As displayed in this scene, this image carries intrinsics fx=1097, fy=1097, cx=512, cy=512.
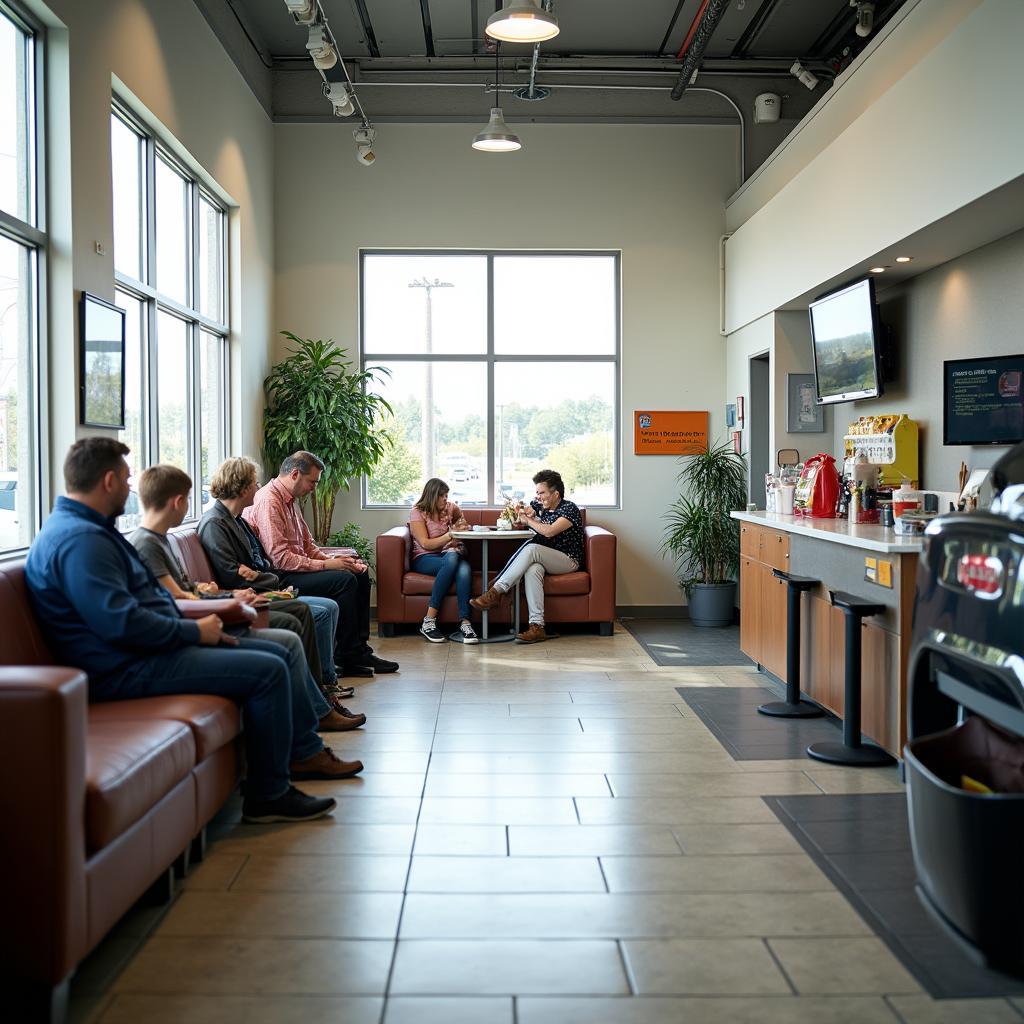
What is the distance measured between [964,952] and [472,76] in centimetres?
789

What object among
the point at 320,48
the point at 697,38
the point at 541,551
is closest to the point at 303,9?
the point at 320,48

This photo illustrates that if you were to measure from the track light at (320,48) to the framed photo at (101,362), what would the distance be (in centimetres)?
254

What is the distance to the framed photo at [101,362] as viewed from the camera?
4.71 meters

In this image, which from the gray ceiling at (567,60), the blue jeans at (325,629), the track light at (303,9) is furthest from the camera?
the gray ceiling at (567,60)

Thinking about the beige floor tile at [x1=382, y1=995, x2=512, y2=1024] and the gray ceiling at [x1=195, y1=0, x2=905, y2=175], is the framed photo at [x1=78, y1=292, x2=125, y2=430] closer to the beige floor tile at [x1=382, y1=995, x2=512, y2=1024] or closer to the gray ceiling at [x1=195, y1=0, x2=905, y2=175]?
the beige floor tile at [x1=382, y1=995, x2=512, y2=1024]

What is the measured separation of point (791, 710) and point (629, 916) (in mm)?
2671

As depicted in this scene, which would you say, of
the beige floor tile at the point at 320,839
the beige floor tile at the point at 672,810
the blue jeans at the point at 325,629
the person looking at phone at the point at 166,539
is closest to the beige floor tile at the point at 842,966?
the beige floor tile at the point at 672,810

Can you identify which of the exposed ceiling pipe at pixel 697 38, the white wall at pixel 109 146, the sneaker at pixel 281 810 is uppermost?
the exposed ceiling pipe at pixel 697 38

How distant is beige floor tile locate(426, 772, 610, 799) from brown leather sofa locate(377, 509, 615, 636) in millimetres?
3632

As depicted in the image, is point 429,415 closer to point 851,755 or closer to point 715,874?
point 851,755

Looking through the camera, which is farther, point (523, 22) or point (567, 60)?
point (567, 60)

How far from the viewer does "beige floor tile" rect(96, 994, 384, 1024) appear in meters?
2.41

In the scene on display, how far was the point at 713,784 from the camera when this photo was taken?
4242mm

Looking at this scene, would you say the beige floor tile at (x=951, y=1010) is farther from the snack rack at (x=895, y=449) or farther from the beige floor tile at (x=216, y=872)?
the snack rack at (x=895, y=449)
